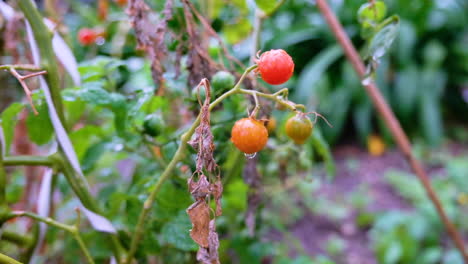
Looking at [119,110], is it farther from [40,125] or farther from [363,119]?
[363,119]

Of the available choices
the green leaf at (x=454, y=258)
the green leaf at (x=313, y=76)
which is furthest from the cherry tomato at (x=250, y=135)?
the green leaf at (x=313, y=76)

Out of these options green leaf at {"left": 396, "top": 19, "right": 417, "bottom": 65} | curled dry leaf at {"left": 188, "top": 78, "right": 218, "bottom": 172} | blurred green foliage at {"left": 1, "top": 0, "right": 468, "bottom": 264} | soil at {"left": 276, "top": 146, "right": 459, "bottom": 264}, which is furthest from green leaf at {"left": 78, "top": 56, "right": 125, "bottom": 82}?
green leaf at {"left": 396, "top": 19, "right": 417, "bottom": 65}

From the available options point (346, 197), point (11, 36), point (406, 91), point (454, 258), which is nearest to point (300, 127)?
point (11, 36)

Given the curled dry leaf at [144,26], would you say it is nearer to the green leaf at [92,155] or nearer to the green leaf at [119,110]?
the green leaf at [119,110]

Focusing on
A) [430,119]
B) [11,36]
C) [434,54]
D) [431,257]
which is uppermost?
[11,36]

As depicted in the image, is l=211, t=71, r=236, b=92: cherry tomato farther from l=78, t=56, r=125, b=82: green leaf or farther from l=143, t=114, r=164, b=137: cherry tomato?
l=78, t=56, r=125, b=82: green leaf
